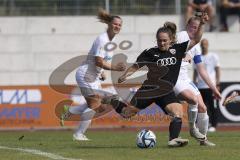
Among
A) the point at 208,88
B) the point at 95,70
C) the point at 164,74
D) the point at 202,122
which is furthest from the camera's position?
the point at 208,88

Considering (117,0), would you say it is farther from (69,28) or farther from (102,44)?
(102,44)

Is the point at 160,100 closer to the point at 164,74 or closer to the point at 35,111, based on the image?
the point at 164,74

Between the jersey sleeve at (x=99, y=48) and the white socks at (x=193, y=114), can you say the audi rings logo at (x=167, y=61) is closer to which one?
the white socks at (x=193, y=114)

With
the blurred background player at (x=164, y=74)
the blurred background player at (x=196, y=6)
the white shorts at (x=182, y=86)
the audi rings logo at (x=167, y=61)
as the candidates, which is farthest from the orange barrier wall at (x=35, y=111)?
the audi rings logo at (x=167, y=61)

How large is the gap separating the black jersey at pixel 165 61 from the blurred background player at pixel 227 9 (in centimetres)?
1151

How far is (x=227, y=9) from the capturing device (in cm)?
2344

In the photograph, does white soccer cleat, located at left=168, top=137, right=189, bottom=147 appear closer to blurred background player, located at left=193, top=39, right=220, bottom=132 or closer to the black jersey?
the black jersey

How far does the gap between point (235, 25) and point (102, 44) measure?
10.6 m

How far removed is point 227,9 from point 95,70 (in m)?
9.84

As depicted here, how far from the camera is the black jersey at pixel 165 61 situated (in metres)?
11.9

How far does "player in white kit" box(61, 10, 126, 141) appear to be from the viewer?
46.2ft

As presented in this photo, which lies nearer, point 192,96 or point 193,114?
point 192,96

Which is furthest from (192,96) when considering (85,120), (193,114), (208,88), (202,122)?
(208,88)

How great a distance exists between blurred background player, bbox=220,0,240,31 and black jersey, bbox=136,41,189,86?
1151 cm
